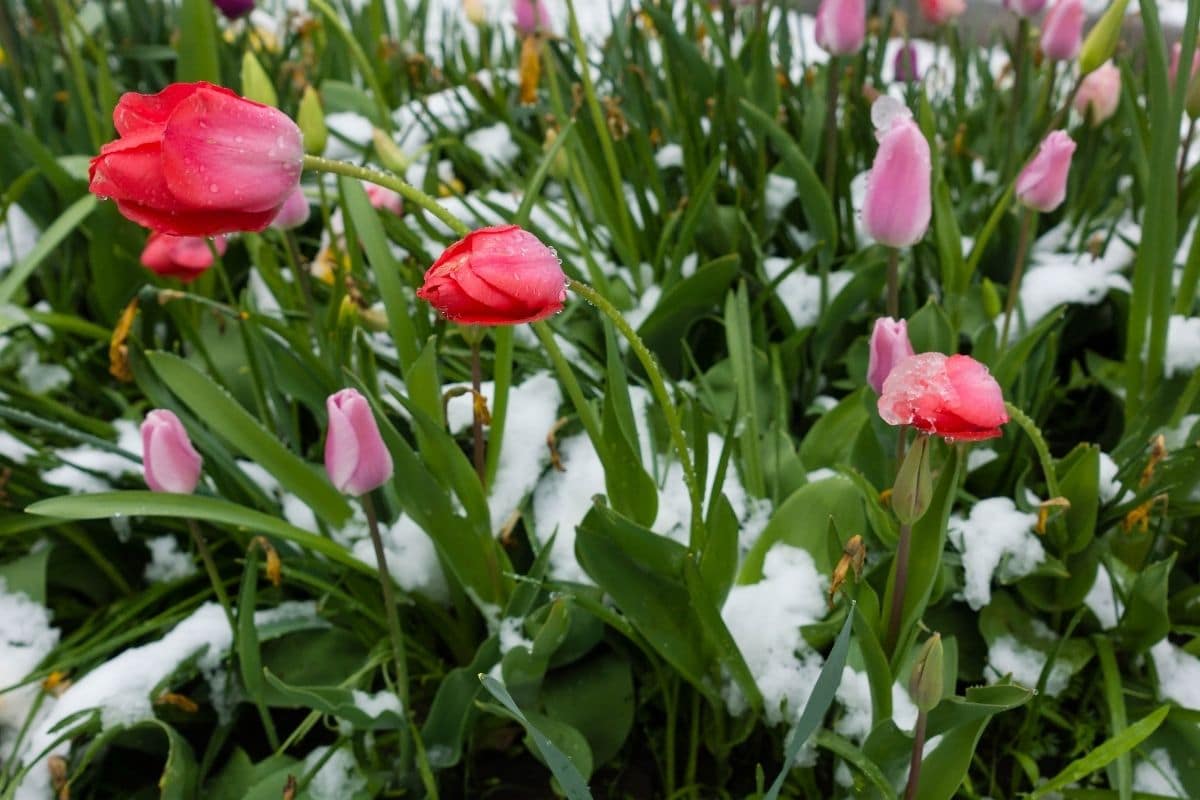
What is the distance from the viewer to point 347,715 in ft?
2.53

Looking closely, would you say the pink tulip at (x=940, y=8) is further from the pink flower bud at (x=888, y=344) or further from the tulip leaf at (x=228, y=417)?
the tulip leaf at (x=228, y=417)

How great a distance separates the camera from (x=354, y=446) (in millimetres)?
727

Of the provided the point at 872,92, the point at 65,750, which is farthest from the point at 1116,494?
the point at 65,750

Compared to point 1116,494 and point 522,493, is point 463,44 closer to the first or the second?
point 522,493

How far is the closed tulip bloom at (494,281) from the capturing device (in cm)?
51

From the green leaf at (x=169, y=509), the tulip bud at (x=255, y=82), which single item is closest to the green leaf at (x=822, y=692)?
the green leaf at (x=169, y=509)

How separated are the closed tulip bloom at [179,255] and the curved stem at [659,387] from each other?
54 cm

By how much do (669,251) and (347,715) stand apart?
742mm

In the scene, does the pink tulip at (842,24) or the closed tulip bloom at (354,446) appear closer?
the closed tulip bloom at (354,446)

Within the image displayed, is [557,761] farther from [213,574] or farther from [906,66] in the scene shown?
[906,66]

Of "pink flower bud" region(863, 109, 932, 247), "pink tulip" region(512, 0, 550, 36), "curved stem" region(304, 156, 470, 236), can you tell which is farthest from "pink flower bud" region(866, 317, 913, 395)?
"pink tulip" region(512, 0, 550, 36)

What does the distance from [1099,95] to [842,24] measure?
1.37 feet

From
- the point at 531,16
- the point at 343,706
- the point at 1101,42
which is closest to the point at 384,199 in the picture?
the point at 531,16

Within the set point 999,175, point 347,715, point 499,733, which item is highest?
point 999,175
